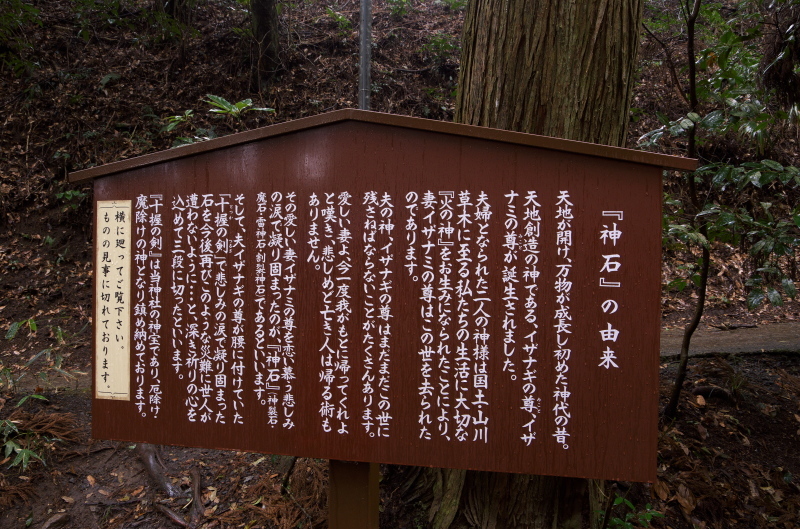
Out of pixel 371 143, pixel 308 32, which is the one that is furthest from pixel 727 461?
pixel 308 32

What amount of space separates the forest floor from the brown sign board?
39.5 inches

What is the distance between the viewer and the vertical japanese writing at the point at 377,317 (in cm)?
196

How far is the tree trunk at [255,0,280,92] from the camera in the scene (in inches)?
329

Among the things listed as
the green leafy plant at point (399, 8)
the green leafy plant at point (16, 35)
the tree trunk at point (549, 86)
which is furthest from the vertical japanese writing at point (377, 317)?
the green leafy plant at point (399, 8)

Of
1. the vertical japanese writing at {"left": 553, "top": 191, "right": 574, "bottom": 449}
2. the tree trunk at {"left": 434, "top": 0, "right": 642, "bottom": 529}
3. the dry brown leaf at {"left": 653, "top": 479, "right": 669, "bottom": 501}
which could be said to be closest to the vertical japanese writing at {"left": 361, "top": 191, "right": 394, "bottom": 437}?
the vertical japanese writing at {"left": 553, "top": 191, "right": 574, "bottom": 449}

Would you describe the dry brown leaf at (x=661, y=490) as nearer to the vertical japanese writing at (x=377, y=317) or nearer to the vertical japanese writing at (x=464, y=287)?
the vertical japanese writing at (x=464, y=287)

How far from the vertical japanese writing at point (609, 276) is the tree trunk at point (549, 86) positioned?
76cm

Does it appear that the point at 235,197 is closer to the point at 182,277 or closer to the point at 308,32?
the point at 182,277

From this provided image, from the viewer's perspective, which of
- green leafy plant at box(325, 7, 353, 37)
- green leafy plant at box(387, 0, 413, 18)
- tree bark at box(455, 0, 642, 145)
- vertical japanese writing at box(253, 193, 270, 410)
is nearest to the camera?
vertical japanese writing at box(253, 193, 270, 410)

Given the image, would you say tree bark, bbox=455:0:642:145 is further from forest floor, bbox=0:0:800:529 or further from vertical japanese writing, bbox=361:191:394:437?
forest floor, bbox=0:0:800:529

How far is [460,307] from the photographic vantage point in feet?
6.29

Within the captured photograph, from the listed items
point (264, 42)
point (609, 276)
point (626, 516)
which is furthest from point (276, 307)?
point (264, 42)

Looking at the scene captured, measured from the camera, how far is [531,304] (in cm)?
188

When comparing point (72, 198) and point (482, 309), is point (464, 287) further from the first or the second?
point (72, 198)
